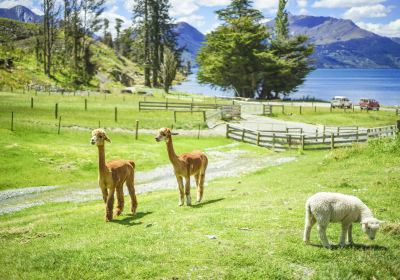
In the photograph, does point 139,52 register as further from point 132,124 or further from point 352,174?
point 352,174

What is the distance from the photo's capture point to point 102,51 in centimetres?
13862

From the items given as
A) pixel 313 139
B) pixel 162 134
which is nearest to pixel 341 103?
pixel 313 139

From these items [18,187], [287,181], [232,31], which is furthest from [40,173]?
[232,31]

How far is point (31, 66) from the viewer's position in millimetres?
91750

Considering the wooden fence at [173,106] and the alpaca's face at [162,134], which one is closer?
the alpaca's face at [162,134]

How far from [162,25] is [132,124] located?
69.9m

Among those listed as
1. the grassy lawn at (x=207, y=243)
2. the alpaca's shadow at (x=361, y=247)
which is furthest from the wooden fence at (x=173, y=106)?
the alpaca's shadow at (x=361, y=247)

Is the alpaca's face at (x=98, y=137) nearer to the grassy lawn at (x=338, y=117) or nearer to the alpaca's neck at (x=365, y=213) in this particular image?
the alpaca's neck at (x=365, y=213)

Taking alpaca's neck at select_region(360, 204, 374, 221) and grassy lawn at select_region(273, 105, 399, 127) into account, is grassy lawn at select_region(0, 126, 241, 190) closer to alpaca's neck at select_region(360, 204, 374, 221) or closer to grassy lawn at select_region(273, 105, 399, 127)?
alpaca's neck at select_region(360, 204, 374, 221)

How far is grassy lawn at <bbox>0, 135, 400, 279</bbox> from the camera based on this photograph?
8.51 m

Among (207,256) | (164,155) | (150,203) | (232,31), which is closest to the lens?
(207,256)

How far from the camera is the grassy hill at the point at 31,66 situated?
271 ft

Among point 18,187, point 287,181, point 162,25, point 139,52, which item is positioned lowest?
point 18,187

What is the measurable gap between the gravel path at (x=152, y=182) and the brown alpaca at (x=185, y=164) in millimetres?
4202
